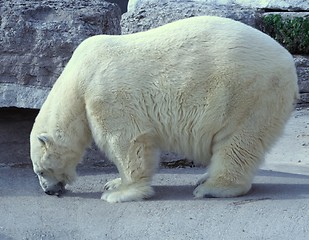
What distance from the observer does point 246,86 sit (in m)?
5.01

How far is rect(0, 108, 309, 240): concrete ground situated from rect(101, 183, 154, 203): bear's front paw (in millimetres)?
50

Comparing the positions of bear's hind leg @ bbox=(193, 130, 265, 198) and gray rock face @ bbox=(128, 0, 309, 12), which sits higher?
bear's hind leg @ bbox=(193, 130, 265, 198)

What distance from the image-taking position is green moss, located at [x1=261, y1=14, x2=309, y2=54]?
11406 millimetres

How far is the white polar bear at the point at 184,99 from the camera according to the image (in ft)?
16.6

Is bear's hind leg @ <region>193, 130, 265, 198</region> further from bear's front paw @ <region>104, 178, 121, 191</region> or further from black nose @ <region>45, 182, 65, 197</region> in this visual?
black nose @ <region>45, 182, 65, 197</region>

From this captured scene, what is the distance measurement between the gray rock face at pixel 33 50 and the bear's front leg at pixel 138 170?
1545 millimetres

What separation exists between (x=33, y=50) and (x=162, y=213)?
7.66 feet

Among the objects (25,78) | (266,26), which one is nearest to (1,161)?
(25,78)

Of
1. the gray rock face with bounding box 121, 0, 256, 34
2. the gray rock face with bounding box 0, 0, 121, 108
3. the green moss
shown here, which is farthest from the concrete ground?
the green moss

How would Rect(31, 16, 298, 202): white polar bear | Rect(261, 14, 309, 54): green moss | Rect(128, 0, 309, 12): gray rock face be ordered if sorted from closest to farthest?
Rect(31, 16, 298, 202): white polar bear → Rect(261, 14, 309, 54): green moss → Rect(128, 0, 309, 12): gray rock face

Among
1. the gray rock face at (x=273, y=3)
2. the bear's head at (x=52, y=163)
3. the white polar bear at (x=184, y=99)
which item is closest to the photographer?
the white polar bear at (x=184, y=99)

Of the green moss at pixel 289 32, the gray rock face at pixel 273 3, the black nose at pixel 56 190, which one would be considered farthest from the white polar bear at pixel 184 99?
the gray rock face at pixel 273 3

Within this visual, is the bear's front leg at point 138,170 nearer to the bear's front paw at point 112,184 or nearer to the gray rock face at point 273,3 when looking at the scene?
the bear's front paw at point 112,184

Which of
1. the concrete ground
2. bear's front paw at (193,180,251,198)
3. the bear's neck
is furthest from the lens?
the bear's neck
